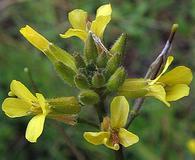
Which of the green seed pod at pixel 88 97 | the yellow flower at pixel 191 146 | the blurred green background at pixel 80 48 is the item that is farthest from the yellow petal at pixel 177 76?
the yellow flower at pixel 191 146

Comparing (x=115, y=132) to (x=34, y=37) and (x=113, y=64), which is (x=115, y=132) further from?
(x=34, y=37)

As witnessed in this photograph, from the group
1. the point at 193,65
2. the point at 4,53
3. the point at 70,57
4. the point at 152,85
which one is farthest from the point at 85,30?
the point at 193,65

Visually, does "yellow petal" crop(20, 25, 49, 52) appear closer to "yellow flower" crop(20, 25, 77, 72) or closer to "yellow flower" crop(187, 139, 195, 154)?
"yellow flower" crop(20, 25, 77, 72)

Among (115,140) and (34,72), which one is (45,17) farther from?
(115,140)

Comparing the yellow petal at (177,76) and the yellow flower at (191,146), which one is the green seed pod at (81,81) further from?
the yellow flower at (191,146)

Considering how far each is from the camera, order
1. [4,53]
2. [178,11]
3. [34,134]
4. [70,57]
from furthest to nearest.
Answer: [178,11] → [4,53] → [70,57] → [34,134]

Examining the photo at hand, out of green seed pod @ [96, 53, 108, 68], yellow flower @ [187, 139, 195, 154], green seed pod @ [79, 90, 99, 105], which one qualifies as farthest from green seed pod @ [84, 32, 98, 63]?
yellow flower @ [187, 139, 195, 154]
